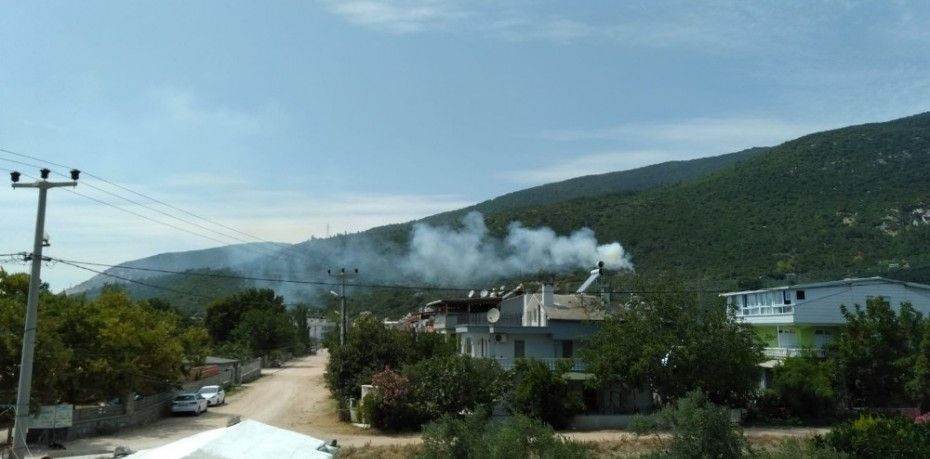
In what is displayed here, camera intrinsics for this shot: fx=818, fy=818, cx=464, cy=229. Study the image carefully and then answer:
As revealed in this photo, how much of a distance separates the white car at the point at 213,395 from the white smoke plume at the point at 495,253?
49.6m

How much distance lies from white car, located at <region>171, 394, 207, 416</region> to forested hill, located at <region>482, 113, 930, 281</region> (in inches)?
1767

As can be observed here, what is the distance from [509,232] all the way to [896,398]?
7438 centimetres

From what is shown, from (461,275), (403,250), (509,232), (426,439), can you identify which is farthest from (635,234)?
(426,439)

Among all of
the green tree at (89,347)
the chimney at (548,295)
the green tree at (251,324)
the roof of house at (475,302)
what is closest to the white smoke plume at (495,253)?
the green tree at (251,324)

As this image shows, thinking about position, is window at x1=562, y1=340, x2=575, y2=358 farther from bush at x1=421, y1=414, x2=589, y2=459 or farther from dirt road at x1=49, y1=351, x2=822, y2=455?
bush at x1=421, y1=414, x2=589, y2=459

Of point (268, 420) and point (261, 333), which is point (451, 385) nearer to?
point (268, 420)

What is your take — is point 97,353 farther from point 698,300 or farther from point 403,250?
point 403,250

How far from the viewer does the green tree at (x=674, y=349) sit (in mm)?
38125

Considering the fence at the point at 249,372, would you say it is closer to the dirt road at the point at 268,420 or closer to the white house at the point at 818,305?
the dirt road at the point at 268,420

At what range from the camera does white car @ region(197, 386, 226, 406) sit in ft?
153

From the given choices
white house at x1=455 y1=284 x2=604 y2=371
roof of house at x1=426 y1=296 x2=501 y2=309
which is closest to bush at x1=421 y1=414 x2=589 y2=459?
white house at x1=455 y1=284 x2=604 y2=371

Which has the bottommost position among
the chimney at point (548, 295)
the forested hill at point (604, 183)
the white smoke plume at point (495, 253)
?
the chimney at point (548, 295)

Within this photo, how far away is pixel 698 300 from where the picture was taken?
40.9 meters

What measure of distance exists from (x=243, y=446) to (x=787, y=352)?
40.9m
